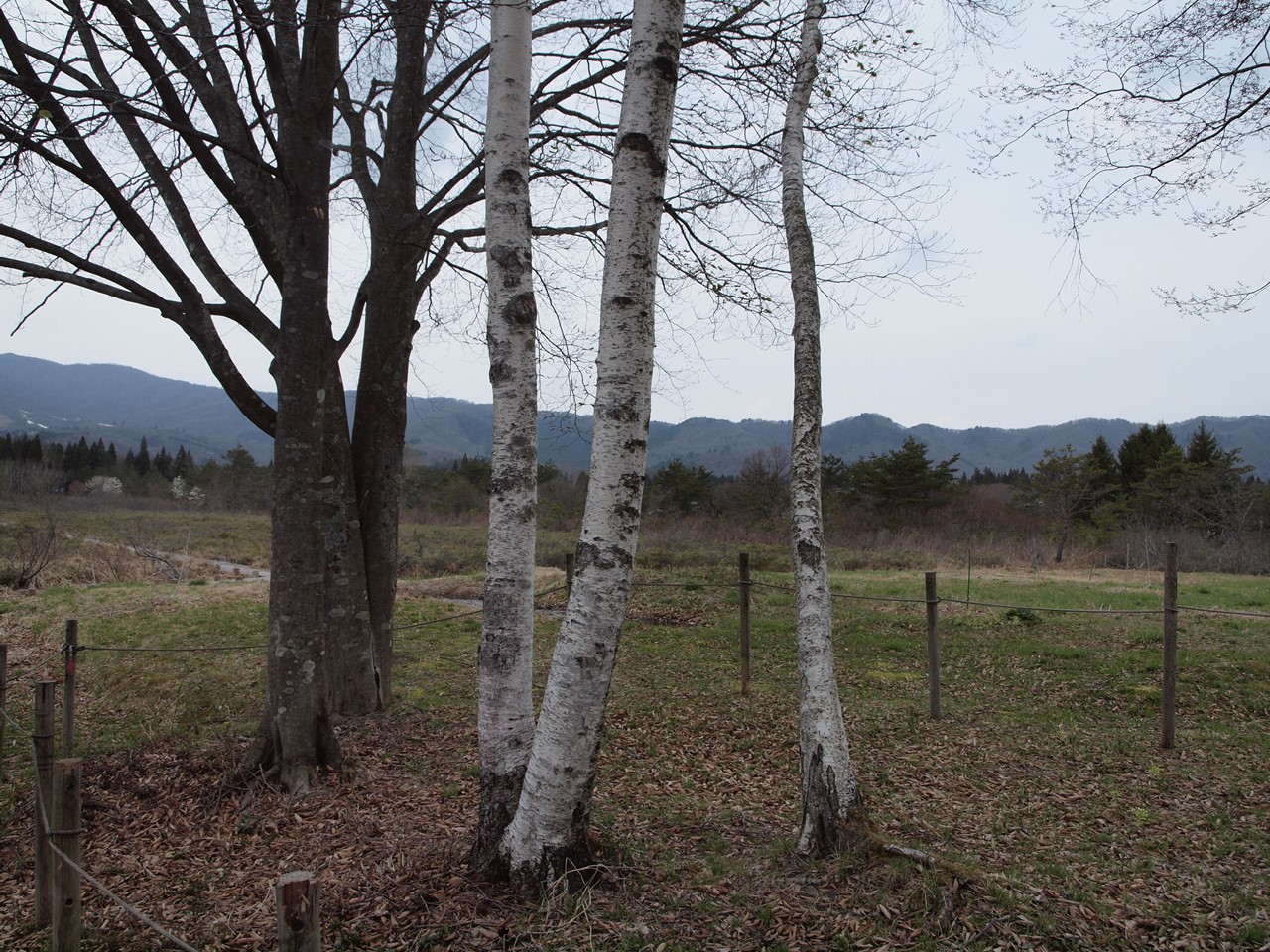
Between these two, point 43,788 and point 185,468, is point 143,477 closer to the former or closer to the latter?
point 185,468

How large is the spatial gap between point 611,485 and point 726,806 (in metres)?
2.72

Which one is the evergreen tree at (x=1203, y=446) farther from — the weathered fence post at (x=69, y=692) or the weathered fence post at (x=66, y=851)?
the weathered fence post at (x=66, y=851)

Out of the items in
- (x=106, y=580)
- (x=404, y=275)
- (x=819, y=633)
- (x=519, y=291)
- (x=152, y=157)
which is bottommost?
(x=106, y=580)

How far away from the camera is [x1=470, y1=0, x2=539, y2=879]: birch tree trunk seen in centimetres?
334

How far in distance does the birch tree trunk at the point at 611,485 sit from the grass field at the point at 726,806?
0.35 meters

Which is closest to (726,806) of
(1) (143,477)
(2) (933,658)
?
(2) (933,658)

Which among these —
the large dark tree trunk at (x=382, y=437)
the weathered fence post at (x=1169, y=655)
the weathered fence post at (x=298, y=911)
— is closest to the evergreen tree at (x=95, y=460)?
the large dark tree trunk at (x=382, y=437)

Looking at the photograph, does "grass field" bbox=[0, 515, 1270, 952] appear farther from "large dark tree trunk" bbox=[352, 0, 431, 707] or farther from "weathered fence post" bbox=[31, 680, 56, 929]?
"large dark tree trunk" bbox=[352, 0, 431, 707]

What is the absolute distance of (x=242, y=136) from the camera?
5699 mm

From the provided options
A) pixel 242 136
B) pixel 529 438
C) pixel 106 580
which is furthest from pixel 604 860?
pixel 106 580

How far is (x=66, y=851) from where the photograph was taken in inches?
119

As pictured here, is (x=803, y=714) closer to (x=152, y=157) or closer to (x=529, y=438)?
(x=529, y=438)

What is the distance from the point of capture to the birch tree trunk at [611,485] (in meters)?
2.99

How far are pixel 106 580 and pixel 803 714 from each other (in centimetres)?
1723
